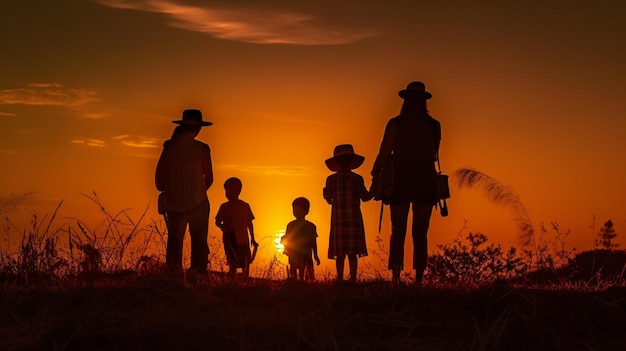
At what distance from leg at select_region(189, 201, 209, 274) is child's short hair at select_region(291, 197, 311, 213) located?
2412mm

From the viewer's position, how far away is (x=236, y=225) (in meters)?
12.9

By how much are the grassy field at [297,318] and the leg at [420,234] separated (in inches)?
115

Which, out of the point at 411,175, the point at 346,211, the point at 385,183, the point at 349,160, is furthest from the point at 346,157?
the point at 411,175

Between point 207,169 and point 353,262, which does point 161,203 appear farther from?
point 353,262

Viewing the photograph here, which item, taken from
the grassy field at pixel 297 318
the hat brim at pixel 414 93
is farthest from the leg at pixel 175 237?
the grassy field at pixel 297 318

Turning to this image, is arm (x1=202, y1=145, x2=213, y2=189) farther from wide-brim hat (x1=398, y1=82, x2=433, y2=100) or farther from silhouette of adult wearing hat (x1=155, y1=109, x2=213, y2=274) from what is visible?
wide-brim hat (x1=398, y1=82, x2=433, y2=100)

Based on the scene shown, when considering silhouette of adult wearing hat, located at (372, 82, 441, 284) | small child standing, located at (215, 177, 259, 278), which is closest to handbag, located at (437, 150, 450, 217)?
silhouette of adult wearing hat, located at (372, 82, 441, 284)

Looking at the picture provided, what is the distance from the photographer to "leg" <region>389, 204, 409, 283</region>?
10.5 metres

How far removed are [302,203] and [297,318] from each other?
23.7 ft

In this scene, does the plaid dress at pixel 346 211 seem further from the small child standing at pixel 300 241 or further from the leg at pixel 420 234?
the leg at pixel 420 234

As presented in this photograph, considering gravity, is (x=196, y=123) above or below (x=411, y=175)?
above

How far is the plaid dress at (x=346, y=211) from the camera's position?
40.1 feet

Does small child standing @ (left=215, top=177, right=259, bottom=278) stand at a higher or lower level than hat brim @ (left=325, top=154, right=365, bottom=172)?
lower

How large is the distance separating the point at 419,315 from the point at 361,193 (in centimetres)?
591
